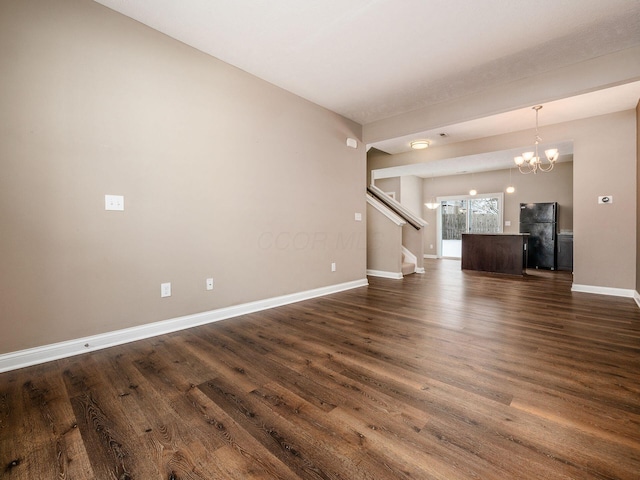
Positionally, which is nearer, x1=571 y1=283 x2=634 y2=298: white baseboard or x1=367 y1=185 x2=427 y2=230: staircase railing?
x1=571 y1=283 x2=634 y2=298: white baseboard

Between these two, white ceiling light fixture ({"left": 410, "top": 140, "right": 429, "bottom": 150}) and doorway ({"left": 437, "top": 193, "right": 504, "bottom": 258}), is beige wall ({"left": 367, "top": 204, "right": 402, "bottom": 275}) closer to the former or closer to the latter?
white ceiling light fixture ({"left": 410, "top": 140, "right": 429, "bottom": 150})

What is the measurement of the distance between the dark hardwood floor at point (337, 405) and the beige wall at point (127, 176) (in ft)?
1.62

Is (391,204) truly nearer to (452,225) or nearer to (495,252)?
(495,252)

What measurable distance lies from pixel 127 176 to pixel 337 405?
2367mm

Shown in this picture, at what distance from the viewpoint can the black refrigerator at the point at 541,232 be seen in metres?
7.11

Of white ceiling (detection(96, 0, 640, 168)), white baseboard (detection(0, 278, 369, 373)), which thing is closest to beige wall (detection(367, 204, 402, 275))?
white ceiling (detection(96, 0, 640, 168))

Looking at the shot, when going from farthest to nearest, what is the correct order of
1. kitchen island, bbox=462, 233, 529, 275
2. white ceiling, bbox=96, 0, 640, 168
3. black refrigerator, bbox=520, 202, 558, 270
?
1. black refrigerator, bbox=520, 202, 558, 270
2. kitchen island, bbox=462, 233, 529, 275
3. white ceiling, bbox=96, 0, 640, 168

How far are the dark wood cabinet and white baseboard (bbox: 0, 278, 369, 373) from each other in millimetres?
6911

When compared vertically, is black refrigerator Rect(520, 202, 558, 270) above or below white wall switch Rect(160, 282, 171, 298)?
above

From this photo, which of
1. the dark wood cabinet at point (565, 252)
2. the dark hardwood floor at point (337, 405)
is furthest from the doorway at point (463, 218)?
the dark hardwood floor at point (337, 405)

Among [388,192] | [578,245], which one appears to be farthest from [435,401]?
[388,192]

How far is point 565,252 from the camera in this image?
22.9 feet

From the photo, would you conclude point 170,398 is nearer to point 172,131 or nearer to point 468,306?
point 172,131

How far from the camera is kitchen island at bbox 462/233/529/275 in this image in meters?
6.09
